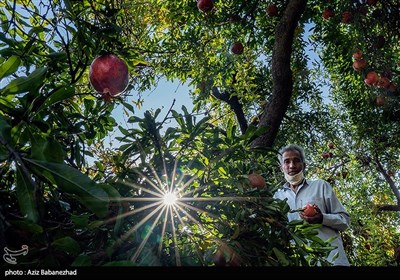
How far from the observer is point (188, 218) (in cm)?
139

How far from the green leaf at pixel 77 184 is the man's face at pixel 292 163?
7.22 feet

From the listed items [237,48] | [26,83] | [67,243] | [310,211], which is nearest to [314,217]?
[310,211]

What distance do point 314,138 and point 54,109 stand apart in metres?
6.04

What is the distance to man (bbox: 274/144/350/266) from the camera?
244 centimetres

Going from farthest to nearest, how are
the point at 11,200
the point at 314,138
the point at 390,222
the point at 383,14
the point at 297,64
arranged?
the point at 390,222 < the point at 314,138 < the point at 297,64 < the point at 383,14 < the point at 11,200

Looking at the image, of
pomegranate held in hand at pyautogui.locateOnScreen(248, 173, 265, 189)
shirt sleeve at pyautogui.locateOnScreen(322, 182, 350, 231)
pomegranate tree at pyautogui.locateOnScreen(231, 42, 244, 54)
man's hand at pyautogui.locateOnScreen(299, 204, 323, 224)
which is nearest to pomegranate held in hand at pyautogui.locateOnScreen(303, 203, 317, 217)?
man's hand at pyautogui.locateOnScreen(299, 204, 323, 224)

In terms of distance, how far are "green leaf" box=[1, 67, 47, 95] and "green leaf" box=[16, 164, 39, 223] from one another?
0.96ft

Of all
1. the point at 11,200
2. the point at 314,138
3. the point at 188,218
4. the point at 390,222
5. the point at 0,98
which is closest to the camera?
the point at 0,98

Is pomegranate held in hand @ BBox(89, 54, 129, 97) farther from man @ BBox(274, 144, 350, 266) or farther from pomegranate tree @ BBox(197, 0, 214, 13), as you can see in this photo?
pomegranate tree @ BBox(197, 0, 214, 13)

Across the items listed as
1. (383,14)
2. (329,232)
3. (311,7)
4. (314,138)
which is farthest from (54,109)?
(314,138)

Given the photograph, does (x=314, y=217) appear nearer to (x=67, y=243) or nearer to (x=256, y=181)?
(x=256, y=181)

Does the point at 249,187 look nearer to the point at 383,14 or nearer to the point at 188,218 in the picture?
the point at 188,218

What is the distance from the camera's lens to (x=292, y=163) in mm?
2914

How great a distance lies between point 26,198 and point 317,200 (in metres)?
2.20
